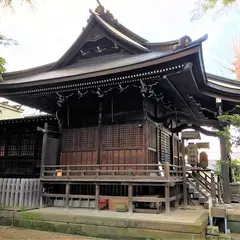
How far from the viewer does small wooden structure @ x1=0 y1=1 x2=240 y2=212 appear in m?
8.14

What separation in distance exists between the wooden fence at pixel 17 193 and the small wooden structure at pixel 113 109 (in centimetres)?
53

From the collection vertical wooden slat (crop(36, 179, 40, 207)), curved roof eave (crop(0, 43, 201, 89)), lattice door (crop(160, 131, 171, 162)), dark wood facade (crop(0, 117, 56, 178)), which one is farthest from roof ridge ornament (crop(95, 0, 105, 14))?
vertical wooden slat (crop(36, 179, 40, 207))

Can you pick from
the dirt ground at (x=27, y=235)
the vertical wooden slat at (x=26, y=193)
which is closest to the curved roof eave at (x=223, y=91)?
the dirt ground at (x=27, y=235)

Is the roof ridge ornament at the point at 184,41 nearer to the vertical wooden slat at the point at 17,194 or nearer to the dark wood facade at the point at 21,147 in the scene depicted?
the vertical wooden slat at the point at 17,194

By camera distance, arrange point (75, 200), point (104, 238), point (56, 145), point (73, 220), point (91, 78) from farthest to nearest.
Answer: point (56, 145), point (75, 200), point (91, 78), point (73, 220), point (104, 238)

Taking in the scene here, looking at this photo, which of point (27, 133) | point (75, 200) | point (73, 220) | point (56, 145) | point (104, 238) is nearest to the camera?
point (104, 238)

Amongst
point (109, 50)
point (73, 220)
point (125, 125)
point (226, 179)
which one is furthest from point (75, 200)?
point (109, 50)

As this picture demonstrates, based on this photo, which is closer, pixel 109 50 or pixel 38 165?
pixel 109 50

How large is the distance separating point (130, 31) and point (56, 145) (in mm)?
6058

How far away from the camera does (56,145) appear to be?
10367mm

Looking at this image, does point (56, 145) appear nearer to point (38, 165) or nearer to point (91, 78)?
point (38, 165)

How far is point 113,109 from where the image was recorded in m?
9.80

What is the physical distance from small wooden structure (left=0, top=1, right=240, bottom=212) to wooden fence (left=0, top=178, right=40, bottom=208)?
533 millimetres

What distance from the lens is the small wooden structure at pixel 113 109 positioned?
26.7 ft
